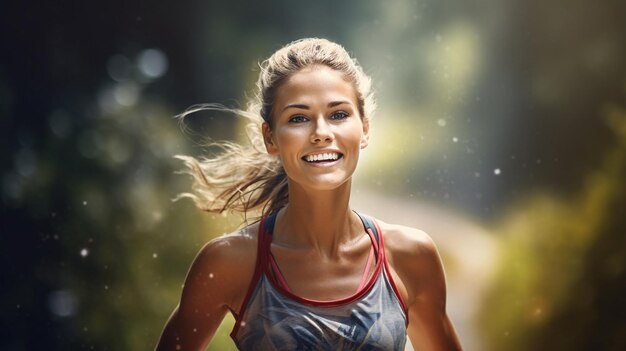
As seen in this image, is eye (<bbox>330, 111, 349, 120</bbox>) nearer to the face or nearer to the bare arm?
the face

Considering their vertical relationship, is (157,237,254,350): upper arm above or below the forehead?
below

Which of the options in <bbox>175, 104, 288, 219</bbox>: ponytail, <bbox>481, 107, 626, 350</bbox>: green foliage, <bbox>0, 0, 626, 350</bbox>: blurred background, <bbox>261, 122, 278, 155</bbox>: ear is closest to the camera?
<bbox>261, 122, 278, 155</bbox>: ear

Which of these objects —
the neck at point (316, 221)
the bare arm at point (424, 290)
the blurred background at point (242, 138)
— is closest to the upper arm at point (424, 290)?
the bare arm at point (424, 290)

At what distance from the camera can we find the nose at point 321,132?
1439 mm

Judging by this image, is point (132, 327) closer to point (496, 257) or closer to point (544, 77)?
point (496, 257)

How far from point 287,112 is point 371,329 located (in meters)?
0.42

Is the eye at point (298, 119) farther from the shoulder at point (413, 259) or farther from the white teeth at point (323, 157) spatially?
the shoulder at point (413, 259)

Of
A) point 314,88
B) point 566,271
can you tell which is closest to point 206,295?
point 314,88

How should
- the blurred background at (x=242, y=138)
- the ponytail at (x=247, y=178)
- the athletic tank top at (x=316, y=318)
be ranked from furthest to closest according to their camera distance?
1. the blurred background at (x=242, y=138)
2. the ponytail at (x=247, y=178)
3. the athletic tank top at (x=316, y=318)

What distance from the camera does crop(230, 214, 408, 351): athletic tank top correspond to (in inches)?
56.2

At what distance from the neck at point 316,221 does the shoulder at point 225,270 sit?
2.8 inches

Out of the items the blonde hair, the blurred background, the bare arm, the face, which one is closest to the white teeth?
the face

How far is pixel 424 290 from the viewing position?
1.57 metres

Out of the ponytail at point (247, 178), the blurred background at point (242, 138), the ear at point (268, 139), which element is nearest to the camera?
the ear at point (268, 139)
